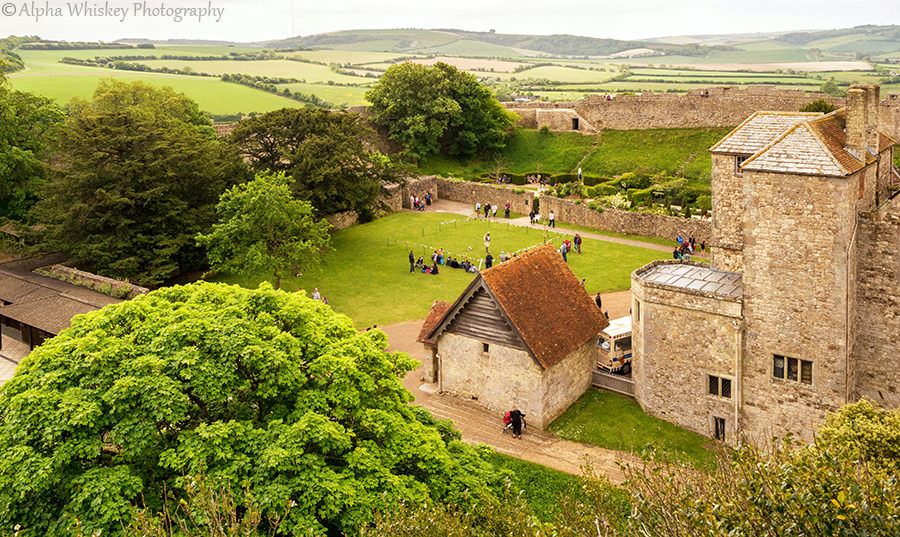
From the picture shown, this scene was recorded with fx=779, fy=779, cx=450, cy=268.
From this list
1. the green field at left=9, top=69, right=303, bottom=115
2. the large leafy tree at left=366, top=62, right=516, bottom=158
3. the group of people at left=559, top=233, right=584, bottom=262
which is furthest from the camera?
the green field at left=9, top=69, right=303, bottom=115

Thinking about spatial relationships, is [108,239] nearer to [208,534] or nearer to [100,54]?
[208,534]

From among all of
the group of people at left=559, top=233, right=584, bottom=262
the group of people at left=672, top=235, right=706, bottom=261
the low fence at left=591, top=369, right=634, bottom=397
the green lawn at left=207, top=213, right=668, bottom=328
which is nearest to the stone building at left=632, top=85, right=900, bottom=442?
the low fence at left=591, top=369, right=634, bottom=397

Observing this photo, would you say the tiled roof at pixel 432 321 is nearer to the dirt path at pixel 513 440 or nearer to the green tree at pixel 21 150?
the dirt path at pixel 513 440

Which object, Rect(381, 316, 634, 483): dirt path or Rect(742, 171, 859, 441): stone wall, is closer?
Rect(742, 171, 859, 441): stone wall

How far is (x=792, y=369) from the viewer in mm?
26312

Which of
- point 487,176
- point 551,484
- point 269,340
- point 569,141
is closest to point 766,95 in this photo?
point 569,141

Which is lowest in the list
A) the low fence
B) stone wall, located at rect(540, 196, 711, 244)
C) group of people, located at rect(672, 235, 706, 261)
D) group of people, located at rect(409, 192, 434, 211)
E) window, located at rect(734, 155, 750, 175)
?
the low fence

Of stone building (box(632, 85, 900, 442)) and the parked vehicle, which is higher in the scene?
stone building (box(632, 85, 900, 442))

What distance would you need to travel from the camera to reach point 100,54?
153875mm

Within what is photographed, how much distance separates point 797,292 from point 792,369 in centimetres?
271

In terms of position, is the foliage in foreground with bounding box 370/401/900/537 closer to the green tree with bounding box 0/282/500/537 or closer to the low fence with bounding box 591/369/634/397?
the green tree with bounding box 0/282/500/537

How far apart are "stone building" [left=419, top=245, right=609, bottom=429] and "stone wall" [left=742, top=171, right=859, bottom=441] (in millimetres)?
6615

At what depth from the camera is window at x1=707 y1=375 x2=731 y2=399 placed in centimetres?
2743

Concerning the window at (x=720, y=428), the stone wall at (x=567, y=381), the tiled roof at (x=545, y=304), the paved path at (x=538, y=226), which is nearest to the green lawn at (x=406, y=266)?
the paved path at (x=538, y=226)
